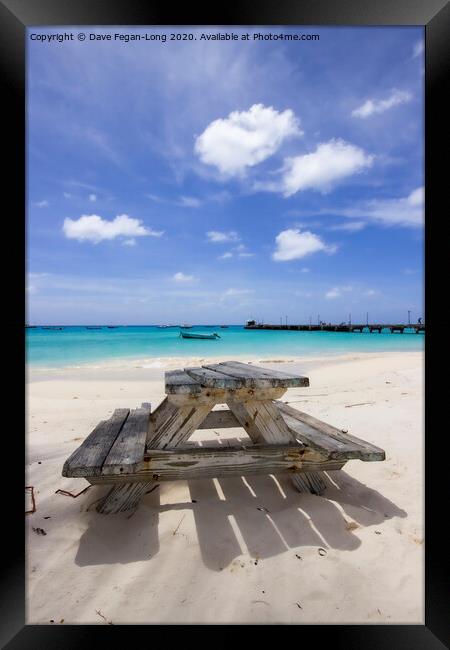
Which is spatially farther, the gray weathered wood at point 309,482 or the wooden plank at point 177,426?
the gray weathered wood at point 309,482

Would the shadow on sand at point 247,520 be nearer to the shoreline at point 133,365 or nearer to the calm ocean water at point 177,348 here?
the shoreline at point 133,365

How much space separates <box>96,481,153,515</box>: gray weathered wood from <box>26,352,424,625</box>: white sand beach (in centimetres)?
6

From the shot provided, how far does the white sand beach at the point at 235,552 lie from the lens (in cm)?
171

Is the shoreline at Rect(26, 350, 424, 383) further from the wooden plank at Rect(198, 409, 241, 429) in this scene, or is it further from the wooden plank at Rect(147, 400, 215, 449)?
the wooden plank at Rect(147, 400, 215, 449)

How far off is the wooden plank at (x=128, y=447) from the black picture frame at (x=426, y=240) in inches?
20.8

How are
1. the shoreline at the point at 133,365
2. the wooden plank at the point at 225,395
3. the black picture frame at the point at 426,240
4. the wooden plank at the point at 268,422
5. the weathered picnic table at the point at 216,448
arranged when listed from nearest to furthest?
1. the black picture frame at the point at 426,240
2. the weathered picnic table at the point at 216,448
3. the wooden plank at the point at 225,395
4. the wooden plank at the point at 268,422
5. the shoreline at the point at 133,365

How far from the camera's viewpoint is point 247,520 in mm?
2359

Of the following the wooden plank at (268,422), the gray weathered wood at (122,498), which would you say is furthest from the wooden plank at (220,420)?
the gray weathered wood at (122,498)

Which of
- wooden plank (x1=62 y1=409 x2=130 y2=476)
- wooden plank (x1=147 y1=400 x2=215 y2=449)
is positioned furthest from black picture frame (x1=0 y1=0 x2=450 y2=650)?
wooden plank (x1=147 y1=400 x2=215 y2=449)

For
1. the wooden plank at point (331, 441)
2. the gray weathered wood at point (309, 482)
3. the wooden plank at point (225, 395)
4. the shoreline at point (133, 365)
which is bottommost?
the shoreline at point (133, 365)

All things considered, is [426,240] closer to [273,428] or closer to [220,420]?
[273,428]

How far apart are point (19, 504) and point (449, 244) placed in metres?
2.53

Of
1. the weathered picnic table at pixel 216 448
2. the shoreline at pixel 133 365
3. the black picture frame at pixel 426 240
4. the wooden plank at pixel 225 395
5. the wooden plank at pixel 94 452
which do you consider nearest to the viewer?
the black picture frame at pixel 426 240

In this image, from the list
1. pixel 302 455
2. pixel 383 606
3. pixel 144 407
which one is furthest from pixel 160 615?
pixel 144 407
